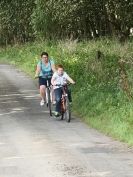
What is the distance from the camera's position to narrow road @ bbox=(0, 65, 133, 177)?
30.8ft

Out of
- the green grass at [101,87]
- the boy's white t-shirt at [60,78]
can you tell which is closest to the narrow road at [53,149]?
the green grass at [101,87]

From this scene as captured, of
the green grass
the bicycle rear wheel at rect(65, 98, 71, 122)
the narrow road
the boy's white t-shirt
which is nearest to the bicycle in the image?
the bicycle rear wheel at rect(65, 98, 71, 122)

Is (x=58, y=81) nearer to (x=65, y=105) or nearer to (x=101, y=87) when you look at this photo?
(x=65, y=105)

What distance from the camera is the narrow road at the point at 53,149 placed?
9383mm

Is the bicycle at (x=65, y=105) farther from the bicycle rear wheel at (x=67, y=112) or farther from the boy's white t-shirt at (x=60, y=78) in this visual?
the boy's white t-shirt at (x=60, y=78)

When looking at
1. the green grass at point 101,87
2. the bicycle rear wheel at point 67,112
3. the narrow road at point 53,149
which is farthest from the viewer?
the bicycle rear wheel at point 67,112

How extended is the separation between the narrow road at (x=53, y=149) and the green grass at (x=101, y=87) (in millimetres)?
441

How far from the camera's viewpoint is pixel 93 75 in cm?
1967

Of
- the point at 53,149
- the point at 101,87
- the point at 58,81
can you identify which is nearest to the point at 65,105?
the point at 58,81

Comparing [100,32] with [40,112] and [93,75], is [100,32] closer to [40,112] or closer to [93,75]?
[93,75]

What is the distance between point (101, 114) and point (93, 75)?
555 cm

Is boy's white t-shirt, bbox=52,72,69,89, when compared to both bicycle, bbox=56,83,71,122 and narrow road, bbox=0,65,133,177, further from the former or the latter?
narrow road, bbox=0,65,133,177

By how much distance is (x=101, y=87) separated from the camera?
55.9 feet

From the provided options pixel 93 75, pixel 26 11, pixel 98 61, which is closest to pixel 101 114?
pixel 93 75
